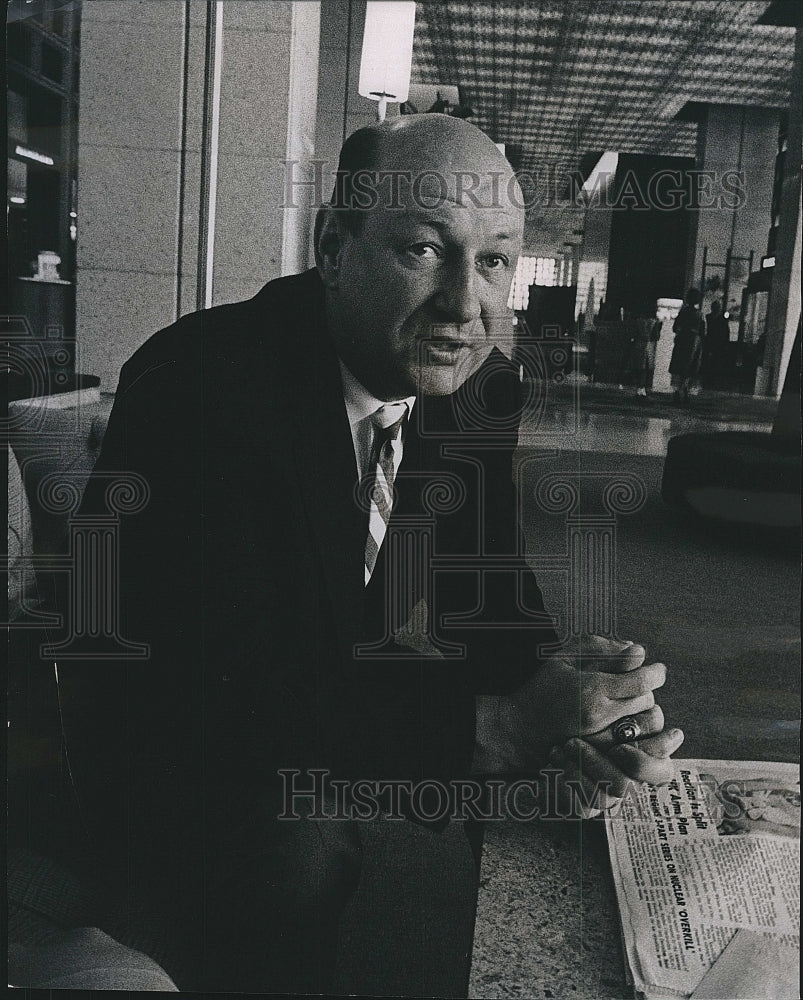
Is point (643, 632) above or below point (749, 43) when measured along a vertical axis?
below

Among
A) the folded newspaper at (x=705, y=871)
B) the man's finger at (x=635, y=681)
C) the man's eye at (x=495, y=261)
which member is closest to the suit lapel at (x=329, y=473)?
the man's eye at (x=495, y=261)

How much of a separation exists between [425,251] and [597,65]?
1.13 ft

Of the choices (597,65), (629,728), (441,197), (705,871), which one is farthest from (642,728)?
(597,65)

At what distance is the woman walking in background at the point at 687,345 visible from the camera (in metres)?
1.48

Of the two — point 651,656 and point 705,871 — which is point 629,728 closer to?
point 651,656

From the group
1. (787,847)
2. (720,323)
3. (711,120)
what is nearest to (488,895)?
(787,847)

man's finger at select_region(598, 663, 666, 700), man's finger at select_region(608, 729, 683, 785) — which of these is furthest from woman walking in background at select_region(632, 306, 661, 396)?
man's finger at select_region(608, 729, 683, 785)

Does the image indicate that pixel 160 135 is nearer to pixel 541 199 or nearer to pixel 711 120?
pixel 541 199

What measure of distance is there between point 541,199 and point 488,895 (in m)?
0.98

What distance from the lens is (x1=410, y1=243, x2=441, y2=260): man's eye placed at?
1.46 meters

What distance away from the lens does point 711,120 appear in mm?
1464

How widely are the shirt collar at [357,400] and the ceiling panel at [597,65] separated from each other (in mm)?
361

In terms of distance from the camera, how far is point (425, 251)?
4.79 ft

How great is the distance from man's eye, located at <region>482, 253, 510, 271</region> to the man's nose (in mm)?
19
